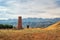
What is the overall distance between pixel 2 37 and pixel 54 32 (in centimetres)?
653

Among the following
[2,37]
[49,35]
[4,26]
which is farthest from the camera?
[4,26]

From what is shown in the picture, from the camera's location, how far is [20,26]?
2836 cm

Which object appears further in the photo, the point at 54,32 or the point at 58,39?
the point at 54,32

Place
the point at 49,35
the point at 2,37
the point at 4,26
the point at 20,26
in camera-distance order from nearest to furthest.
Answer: the point at 2,37 < the point at 49,35 < the point at 20,26 < the point at 4,26

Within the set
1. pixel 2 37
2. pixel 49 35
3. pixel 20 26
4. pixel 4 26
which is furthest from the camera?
pixel 4 26

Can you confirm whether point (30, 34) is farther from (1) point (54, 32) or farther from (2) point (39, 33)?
(1) point (54, 32)

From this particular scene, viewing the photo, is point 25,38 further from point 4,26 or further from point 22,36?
point 4,26

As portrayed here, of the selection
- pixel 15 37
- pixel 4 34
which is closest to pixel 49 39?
pixel 15 37

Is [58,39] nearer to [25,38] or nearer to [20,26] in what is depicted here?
[25,38]

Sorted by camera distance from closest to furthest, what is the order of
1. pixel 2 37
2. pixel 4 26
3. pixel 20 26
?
pixel 2 37 < pixel 20 26 < pixel 4 26

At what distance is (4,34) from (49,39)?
5196 mm

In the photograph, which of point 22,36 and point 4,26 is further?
point 4,26

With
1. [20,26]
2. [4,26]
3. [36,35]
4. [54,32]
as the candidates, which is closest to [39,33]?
[36,35]

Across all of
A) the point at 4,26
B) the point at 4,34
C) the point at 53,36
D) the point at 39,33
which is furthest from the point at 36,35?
the point at 4,26
